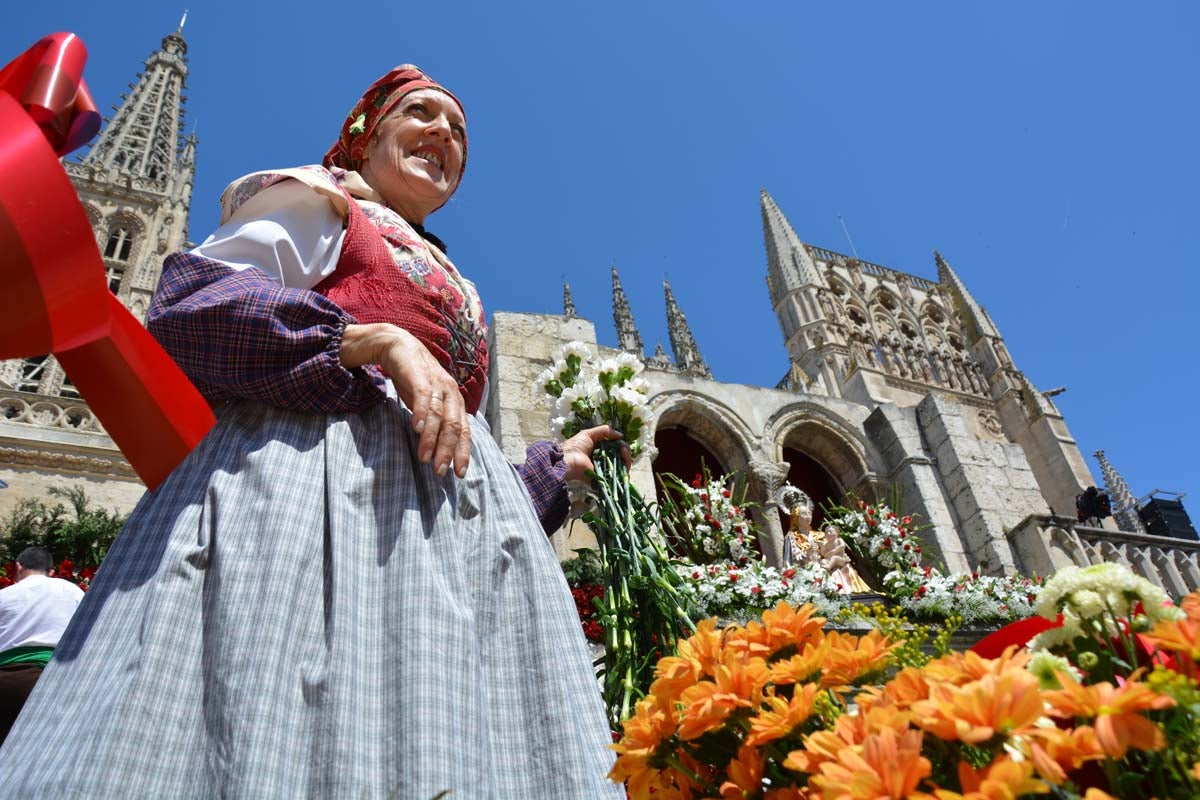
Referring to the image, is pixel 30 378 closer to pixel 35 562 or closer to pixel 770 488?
pixel 770 488

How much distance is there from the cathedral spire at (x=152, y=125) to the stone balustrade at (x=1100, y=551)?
1488 inches

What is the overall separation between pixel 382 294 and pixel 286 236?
0.69 feet

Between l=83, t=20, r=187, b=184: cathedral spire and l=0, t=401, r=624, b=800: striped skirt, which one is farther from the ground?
l=83, t=20, r=187, b=184: cathedral spire

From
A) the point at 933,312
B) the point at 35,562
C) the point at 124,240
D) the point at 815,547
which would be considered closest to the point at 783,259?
the point at 933,312

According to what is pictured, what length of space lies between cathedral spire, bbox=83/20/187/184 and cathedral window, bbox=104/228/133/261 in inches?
136

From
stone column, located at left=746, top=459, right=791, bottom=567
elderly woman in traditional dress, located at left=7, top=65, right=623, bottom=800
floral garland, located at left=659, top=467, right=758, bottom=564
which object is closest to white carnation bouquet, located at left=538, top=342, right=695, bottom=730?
elderly woman in traditional dress, located at left=7, top=65, right=623, bottom=800

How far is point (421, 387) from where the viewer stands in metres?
1.28

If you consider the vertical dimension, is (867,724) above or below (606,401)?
below

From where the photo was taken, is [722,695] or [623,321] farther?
[623,321]

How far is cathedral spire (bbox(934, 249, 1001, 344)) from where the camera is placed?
1309 inches

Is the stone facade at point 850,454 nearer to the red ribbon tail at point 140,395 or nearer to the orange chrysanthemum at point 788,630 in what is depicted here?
the red ribbon tail at point 140,395

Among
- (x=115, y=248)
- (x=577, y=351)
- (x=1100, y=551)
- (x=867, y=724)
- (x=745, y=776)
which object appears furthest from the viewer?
(x=115, y=248)

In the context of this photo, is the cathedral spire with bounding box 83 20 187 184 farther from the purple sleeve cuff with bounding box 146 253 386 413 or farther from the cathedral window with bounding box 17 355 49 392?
the purple sleeve cuff with bounding box 146 253 386 413

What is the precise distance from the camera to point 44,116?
4.08ft
